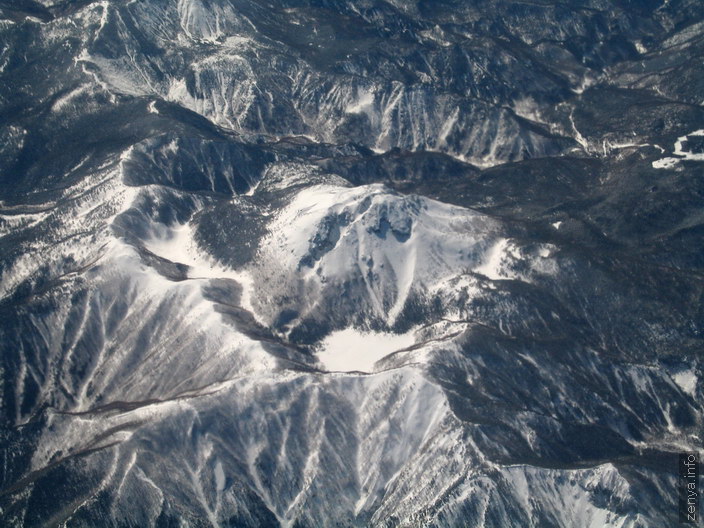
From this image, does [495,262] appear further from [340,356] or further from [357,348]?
[340,356]

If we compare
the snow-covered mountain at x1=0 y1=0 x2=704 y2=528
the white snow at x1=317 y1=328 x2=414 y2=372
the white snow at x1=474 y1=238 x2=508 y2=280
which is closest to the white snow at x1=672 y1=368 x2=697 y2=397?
the snow-covered mountain at x1=0 y1=0 x2=704 y2=528

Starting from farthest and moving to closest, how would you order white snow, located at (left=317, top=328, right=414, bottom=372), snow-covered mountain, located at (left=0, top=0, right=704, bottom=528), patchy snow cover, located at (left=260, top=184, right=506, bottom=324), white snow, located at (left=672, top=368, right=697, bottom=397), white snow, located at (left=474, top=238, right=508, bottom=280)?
white snow, located at (left=474, top=238, right=508, bottom=280) < patchy snow cover, located at (left=260, top=184, right=506, bottom=324) < white snow, located at (left=317, top=328, right=414, bottom=372) < white snow, located at (left=672, top=368, right=697, bottom=397) < snow-covered mountain, located at (left=0, top=0, right=704, bottom=528)

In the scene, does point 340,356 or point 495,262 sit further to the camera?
point 495,262

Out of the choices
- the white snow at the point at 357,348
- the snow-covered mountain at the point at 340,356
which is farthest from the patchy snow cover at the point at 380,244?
the white snow at the point at 357,348

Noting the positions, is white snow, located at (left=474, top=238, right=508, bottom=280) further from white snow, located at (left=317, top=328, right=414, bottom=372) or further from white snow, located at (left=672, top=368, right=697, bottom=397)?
white snow, located at (left=672, top=368, right=697, bottom=397)

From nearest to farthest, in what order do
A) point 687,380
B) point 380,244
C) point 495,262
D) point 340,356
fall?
1. point 687,380
2. point 340,356
3. point 380,244
4. point 495,262

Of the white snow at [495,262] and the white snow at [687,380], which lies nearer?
the white snow at [687,380]

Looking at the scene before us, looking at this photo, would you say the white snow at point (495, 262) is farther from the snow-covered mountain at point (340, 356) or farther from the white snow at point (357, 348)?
the white snow at point (357, 348)

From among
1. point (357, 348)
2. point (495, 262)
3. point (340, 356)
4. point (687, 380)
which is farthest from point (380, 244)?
point (687, 380)

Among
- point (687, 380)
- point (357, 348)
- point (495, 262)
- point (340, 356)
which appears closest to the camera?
point (687, 380)
